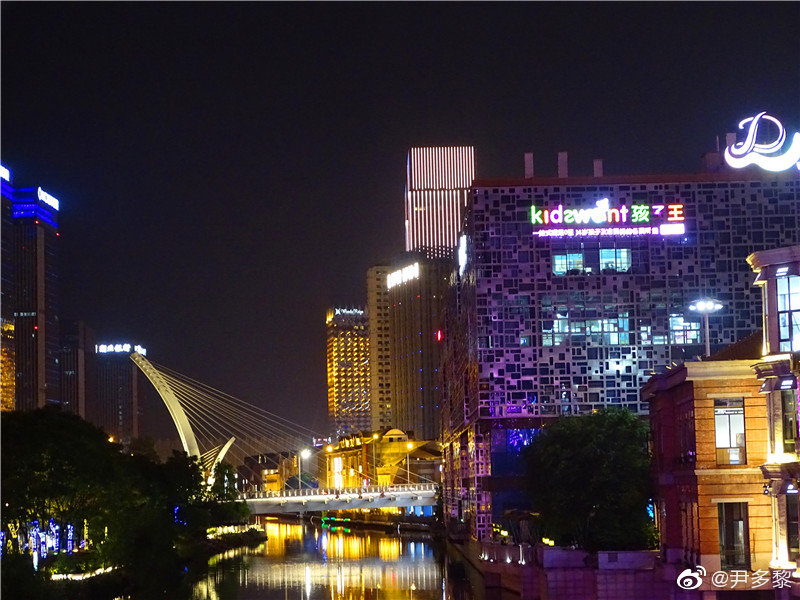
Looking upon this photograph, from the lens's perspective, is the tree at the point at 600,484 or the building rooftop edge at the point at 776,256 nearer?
the building rooftop edge at the point at 776,256

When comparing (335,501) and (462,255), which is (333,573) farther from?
(335,501)

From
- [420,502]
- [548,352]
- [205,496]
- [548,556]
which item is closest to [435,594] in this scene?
[548,556]

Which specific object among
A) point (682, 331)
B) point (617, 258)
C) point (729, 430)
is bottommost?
point (729, 430)

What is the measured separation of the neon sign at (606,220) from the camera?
93.4 metres

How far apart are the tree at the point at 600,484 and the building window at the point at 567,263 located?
28680mm

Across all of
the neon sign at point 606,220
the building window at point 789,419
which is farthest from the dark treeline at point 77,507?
the neon sign at point 606,220

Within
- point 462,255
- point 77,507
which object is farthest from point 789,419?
point 462,255

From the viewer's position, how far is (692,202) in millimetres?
95000

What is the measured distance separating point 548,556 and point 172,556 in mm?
34560

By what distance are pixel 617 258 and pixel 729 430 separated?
49114mm

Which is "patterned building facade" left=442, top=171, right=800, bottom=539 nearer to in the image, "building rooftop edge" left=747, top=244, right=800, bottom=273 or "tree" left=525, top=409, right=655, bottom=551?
"tree" left=525, top=409, right=655, bottom=551

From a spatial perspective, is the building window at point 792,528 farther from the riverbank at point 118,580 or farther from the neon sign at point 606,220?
the neon sign at point 606,220

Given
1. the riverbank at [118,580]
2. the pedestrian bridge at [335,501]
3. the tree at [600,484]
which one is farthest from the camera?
the pedestrian bridge at [335,501]

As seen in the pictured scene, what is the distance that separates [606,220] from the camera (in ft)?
306
